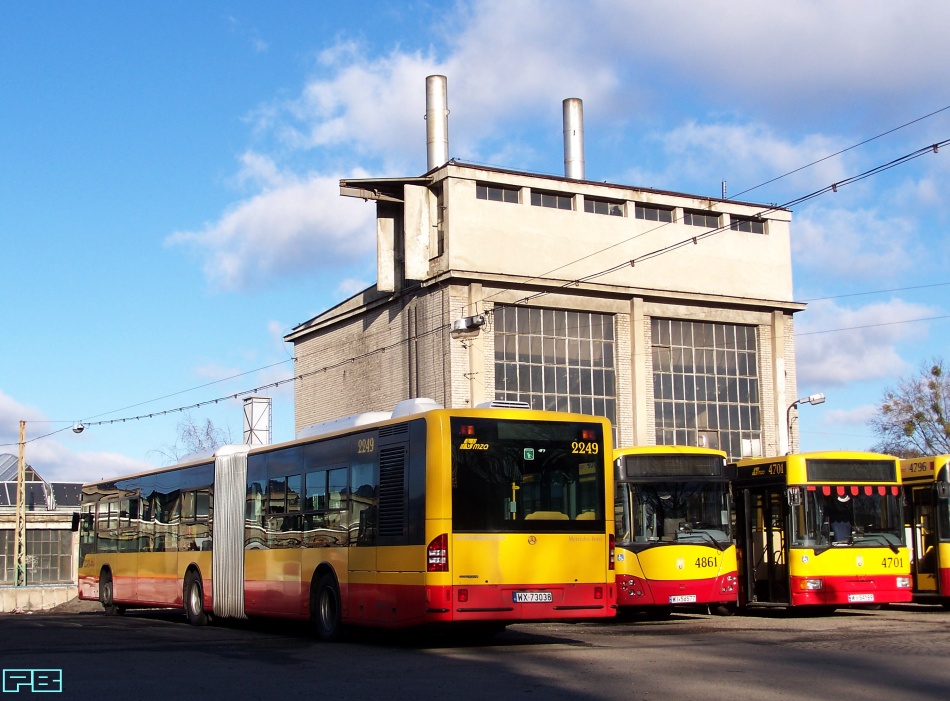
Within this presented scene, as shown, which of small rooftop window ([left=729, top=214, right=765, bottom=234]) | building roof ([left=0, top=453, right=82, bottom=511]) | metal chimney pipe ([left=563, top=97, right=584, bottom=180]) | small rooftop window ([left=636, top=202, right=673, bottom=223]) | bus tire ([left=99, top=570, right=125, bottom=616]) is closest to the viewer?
bus tire ([left=99, top=570, right=125, bottom=616])

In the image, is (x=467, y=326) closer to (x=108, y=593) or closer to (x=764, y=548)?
(x=108, y=593)

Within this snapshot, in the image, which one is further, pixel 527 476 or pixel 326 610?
pixel 326 610

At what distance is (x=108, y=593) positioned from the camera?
2652 centimetres

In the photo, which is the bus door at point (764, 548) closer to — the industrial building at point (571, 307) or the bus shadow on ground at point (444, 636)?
the bus shadow on ground at point (444, 636)

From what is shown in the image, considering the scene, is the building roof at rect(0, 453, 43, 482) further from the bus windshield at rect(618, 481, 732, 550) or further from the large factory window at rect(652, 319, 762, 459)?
the bus windshield at rect(618, 481, 732, 550)

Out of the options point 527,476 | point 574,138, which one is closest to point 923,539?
point 527,476

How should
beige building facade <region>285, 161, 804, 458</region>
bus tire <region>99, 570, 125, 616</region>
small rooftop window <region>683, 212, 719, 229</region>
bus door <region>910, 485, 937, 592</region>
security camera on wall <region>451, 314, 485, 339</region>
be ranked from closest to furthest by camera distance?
bus door <region>910, 485, 937, 592</region>
bus tire <region>99, 570, 125, 616</region>
security camera on wall <region>451, 314, 485, 339</region>
beige building facade <region>285, 161, 804, 458</region>
small rooftop window <region>683, 212, 719, 229</region>

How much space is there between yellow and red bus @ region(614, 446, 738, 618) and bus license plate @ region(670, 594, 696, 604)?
2cm

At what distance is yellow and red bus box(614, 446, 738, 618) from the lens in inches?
795

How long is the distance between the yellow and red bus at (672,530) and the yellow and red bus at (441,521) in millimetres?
5146

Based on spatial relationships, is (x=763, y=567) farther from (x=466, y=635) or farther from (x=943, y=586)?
(x=466, y=635)

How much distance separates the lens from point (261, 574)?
18.7m

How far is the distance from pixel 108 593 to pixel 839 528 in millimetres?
15536

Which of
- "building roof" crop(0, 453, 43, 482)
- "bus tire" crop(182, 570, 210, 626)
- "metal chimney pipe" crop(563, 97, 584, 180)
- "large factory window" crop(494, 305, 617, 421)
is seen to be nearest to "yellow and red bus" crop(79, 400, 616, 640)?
"bus tire" crop(182, 570, 210, 626)
